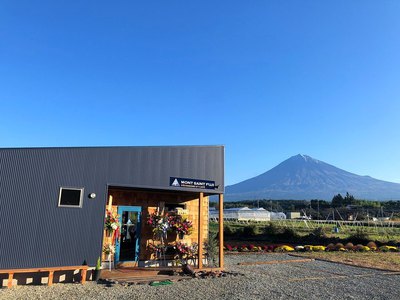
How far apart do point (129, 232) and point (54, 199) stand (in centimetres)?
342

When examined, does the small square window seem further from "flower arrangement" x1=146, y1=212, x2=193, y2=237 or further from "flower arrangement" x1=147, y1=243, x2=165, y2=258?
"flower arrangement" x1=147, y1=243, x2=165, y2=258

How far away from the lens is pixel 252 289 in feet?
29.4

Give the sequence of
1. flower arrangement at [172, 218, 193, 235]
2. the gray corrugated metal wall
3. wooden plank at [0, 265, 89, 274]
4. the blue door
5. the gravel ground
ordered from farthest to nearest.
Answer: flower arrangement at [172, 218, 193, 235]
the blue door
the gray corrugated metal wall
wooden plank at [0, 265, 89, 274]
the gravel ground

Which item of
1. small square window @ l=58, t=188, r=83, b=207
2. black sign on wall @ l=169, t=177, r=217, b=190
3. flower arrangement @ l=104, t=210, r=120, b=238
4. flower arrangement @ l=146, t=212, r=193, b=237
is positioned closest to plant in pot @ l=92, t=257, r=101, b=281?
flower arrangement @ l=104, t=210, r=120, b=238

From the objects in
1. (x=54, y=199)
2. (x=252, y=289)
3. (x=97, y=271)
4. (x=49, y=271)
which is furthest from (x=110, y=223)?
(x=252, y=289)

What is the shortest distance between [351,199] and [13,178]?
9889 centimetres

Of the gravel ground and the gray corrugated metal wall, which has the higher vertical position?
the gray corrugated metal wall


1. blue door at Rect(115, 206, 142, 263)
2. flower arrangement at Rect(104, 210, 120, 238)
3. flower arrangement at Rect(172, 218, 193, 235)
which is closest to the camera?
flower arrangement at Rect(104, 210, 120, 238)

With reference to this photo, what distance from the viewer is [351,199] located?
310 ft

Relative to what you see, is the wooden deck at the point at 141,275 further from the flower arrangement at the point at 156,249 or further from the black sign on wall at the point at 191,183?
the black sign on wall at the point at 191,183

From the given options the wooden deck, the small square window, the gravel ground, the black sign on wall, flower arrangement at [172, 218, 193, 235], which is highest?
the black sign on wall

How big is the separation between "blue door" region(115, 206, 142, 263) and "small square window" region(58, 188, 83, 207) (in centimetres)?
225

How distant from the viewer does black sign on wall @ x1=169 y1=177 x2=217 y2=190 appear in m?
11.5

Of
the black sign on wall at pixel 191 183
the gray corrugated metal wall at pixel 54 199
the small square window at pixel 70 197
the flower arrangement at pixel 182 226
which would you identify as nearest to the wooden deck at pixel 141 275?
the gray corrugated metal wall at pixel 54 199
